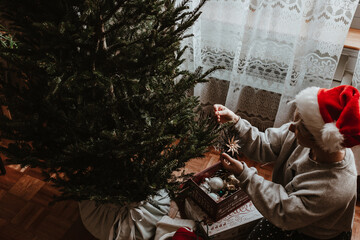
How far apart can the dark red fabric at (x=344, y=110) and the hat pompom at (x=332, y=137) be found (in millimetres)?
17

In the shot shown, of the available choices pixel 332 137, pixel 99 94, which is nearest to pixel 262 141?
pixel 332 137

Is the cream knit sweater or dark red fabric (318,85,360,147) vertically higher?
dark red fabric (318,85,360,147)

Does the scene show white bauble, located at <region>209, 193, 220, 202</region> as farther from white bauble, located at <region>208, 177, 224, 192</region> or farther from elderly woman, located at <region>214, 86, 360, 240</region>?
elderly woman, located at <region>214, 86, 360, 240</region>

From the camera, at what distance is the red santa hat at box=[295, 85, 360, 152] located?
96 centimetres

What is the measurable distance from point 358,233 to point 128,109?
154cm

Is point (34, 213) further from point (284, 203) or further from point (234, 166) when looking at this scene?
point (284, 203)

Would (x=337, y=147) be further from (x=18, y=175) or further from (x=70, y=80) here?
(x=18, y=175)

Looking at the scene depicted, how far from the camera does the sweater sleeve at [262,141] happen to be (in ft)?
4.60

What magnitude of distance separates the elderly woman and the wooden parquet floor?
2.03 ft

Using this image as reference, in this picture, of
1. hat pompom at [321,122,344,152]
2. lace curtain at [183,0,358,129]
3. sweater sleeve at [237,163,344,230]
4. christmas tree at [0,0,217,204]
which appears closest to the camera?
christmas tree at [0,0,217,204]

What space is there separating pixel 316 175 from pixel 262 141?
0.35 metres

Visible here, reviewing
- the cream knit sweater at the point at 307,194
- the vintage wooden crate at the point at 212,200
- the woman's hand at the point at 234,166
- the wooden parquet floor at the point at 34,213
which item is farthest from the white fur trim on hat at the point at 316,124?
the wooden parquet floor at the point at 34,213

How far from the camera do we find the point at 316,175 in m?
1.12

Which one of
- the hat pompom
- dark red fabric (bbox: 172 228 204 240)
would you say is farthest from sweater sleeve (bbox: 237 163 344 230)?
dark red fabric (bbox: 172 228 204 240)
